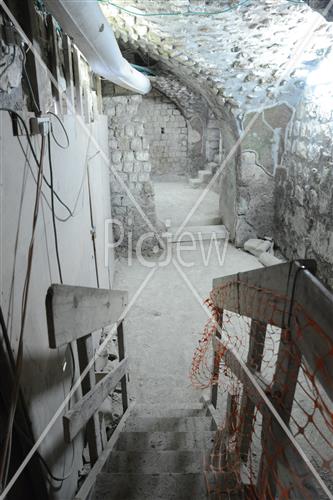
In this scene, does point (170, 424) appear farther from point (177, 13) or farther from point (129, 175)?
point (129, 175)

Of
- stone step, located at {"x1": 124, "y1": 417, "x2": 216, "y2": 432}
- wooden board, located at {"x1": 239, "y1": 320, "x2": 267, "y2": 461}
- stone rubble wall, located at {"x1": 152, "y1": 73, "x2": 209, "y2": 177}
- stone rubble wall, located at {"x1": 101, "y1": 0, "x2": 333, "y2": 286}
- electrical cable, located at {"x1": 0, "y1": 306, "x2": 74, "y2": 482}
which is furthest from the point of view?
stone rubble wall, located at {"x1": 152, "y1": 73, "x2": 209, "y2": 177}

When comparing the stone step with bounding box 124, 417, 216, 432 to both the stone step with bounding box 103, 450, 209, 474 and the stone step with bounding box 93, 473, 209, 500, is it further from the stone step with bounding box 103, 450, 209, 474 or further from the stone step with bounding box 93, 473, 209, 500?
the stone step with bounding box 93, 473, 209, 500

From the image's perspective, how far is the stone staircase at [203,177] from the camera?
31.5 feet

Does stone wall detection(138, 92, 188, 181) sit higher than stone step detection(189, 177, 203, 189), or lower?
higher

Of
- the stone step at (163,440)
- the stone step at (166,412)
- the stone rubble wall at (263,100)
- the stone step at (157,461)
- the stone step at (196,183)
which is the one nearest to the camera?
the stone step at (157,461)

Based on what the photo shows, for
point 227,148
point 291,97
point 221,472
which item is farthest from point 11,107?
point 227,148

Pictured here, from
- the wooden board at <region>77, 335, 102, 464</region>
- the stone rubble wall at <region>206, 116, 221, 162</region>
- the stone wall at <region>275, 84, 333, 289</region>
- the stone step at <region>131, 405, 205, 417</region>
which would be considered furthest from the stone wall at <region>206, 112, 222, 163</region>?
the wooden board at <region>77, 335, 102, 464</region>

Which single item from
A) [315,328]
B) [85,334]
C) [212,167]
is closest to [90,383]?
[85,334]

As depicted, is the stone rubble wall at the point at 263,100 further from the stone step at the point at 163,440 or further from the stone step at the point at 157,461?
the stone step at the point at 157,461

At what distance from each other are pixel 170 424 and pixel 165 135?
9141mm

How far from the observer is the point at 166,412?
253 cm

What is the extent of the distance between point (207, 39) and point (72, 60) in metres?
2.15

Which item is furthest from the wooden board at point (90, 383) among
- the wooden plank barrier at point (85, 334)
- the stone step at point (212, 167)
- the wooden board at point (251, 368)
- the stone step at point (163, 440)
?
the stone step at point (212, 167)

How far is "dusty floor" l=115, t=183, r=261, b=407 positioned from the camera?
2.99 m
